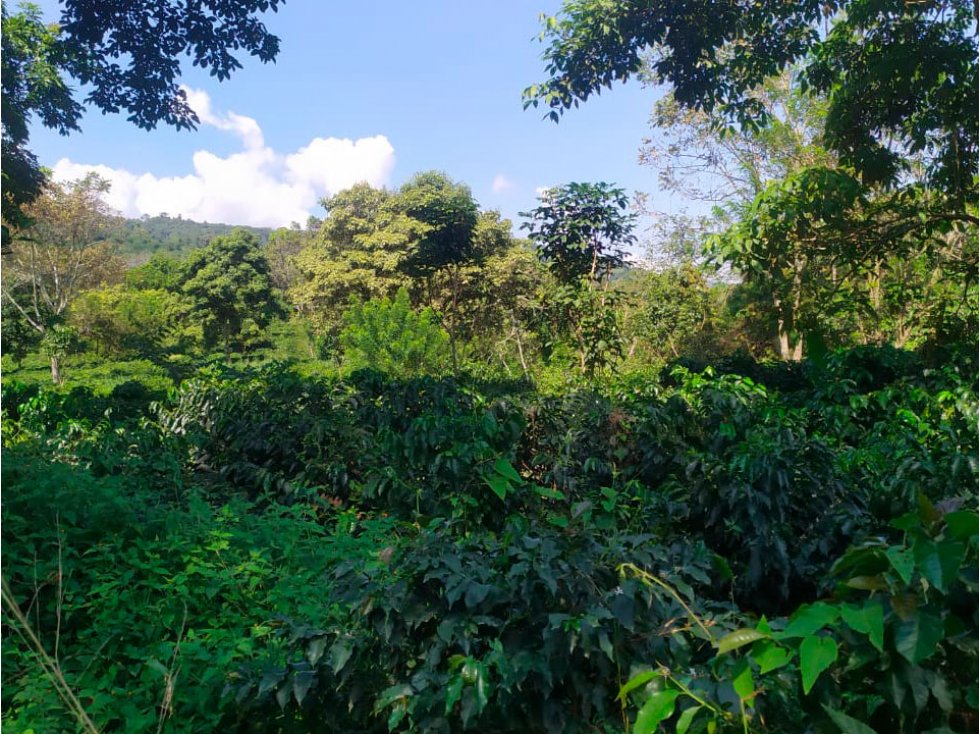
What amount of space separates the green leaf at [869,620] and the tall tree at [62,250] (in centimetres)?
1257

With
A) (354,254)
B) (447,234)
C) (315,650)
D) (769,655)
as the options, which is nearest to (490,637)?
(315,650)

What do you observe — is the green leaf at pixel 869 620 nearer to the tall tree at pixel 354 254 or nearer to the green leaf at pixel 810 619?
the green leaf at pixel 810 619

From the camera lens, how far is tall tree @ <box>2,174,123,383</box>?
11.8 metres

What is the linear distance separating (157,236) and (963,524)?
1041 inches

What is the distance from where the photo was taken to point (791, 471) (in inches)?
92.4

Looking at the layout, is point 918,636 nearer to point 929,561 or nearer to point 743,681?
point 929,561

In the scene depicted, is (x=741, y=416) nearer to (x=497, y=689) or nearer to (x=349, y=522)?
(x=349, y=522)

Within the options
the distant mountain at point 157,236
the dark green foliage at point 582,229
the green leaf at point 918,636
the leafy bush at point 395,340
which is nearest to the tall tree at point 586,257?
the dark green foliage at point 582,229

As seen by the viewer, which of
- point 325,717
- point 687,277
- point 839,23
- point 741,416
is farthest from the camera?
point 687,277

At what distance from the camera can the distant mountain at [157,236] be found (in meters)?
16.6

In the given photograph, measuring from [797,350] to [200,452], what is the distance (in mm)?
10564

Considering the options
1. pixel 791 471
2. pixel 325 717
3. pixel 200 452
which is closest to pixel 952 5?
pixel 791 471

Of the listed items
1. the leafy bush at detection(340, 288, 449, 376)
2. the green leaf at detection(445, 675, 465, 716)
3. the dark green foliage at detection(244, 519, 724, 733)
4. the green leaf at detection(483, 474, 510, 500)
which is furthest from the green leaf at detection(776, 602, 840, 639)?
the leafy bush at detection(340, 288, 449, 376)

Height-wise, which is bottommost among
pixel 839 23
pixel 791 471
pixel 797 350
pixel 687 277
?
pixel 791 471
